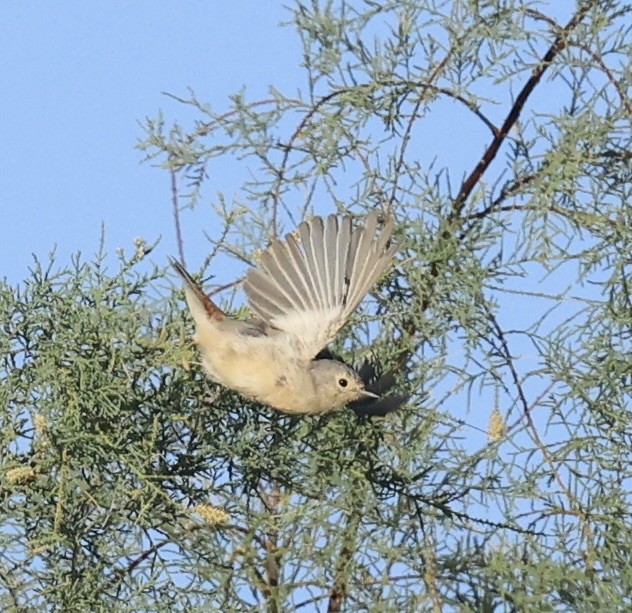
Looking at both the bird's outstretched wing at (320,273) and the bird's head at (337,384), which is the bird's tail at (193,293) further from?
the bird's head at (337,384)

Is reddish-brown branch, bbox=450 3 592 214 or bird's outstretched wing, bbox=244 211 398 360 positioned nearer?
bird's outstretched wing, bbox=244 211 398 360

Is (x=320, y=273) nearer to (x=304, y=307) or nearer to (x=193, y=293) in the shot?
(x=304, y=307)

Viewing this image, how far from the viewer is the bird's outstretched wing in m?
3.63

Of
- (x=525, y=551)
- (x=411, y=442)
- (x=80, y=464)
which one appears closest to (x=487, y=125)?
(x=411, y=442)

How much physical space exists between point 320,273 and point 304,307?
0.13 m

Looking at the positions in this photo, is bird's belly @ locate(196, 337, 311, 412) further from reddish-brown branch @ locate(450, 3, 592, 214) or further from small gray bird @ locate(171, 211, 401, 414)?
reddish-brown branch @ locate(450, 3, 592, 214)

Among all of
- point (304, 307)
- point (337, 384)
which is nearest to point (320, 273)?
point (304, 307)

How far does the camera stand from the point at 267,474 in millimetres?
3566

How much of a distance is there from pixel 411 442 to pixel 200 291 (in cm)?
61

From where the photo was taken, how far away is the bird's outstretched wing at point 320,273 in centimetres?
363

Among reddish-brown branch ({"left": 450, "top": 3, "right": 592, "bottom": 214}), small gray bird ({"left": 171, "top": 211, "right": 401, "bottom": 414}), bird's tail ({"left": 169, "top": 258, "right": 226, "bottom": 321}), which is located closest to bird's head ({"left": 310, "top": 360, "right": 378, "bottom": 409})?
small gray bird ({"left": 171, "top": 211, "right": 401, "bottom": 414})

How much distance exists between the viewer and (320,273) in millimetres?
3809

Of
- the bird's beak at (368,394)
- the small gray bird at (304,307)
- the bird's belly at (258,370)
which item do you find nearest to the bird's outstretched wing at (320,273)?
the small gray bird at (304,307)

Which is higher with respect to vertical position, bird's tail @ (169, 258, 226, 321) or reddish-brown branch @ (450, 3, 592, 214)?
reddish-brown branch @ (450, 3, 592, 214)
